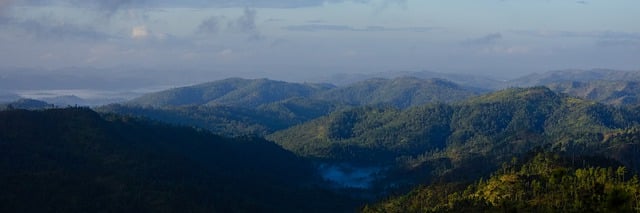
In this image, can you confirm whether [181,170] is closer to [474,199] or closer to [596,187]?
[474,199]

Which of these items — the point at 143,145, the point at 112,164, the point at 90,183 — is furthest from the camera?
the point at 143,145

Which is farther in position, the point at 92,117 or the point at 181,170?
the point at 92,117

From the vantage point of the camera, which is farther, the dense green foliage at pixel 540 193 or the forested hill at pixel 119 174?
the forested hill at pixel 119 174

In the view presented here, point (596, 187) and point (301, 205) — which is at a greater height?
point (596, 187)

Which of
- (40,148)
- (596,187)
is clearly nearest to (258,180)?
(40,148)
